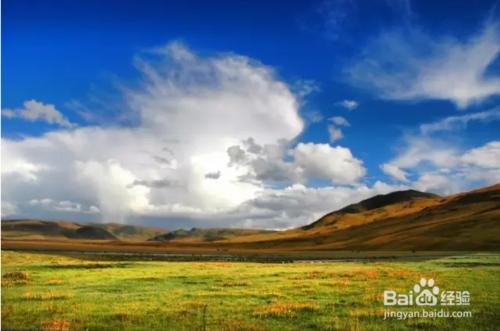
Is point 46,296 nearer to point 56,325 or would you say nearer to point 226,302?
point 56,325

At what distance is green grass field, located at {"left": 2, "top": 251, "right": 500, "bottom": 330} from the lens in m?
26.9

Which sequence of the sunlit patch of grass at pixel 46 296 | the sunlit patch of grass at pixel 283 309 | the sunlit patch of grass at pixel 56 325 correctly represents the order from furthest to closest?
1. the sunlit patch of grass at pixel 46 296
2. the sunlit patch of grass at pixel 283 309
3. the sunlit patch of grass at pixel 56 325

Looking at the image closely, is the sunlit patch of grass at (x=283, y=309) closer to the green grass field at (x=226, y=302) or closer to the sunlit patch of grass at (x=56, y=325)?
the green grass field at (x=226, y=302)

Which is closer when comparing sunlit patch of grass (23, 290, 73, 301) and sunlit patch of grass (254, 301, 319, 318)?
sunlit patch of grass (254, 301, 319, 318)

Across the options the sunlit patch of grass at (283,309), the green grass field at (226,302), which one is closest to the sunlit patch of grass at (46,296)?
the green grass field at (226,302)

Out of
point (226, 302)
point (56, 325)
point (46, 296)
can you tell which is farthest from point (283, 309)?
point (46, 296)

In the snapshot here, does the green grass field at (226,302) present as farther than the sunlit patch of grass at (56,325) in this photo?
Yes

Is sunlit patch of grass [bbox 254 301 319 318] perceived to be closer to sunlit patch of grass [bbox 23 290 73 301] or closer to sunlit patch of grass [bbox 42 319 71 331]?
sunlit patch of grass [bbox 42 319 71 331]

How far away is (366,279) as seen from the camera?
151 ft

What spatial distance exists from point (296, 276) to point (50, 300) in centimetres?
2408

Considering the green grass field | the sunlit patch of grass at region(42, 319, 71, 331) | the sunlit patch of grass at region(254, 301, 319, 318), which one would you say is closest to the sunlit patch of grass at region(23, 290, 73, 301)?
the green grass field

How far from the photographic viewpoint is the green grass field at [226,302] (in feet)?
88.1

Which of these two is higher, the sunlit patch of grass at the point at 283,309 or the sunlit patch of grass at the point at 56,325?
the sunlit patch of grass at the point at 283,309

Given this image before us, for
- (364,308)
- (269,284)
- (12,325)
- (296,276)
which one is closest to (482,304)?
(364,308)
